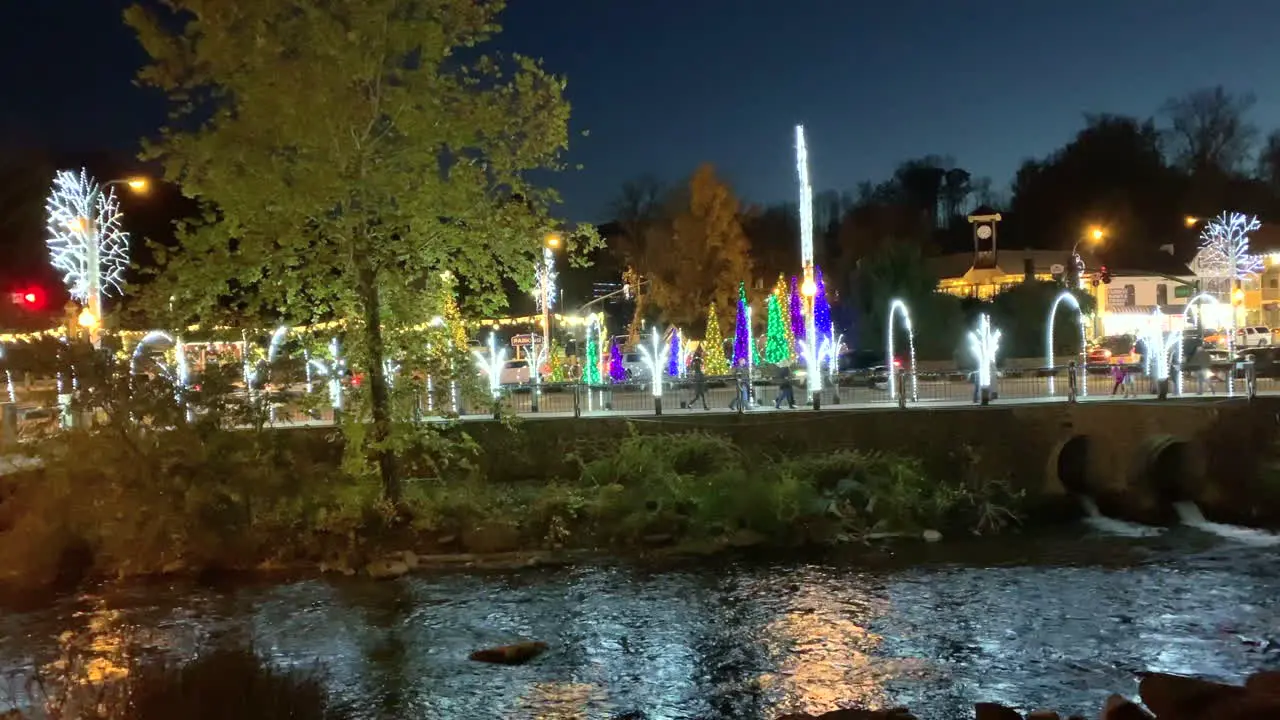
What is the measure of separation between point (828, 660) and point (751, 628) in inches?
80.1

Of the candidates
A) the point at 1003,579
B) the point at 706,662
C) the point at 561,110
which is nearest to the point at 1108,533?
the point at 1003,579

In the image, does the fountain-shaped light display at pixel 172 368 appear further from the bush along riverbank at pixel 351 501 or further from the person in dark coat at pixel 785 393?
the person in dark coat at pixel 785 393

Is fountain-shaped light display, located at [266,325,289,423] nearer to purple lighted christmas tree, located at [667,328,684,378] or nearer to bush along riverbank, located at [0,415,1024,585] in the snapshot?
bush along riverbank, located at [0,415,1024,585]

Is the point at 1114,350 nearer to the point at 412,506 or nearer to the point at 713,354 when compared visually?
the point at 713,354

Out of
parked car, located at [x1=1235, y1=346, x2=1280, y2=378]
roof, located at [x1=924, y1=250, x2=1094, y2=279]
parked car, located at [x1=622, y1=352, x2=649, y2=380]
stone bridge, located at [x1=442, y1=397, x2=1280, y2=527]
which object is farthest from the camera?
roof, located at [x1=924, y1=250, x2=1094, y2=279]

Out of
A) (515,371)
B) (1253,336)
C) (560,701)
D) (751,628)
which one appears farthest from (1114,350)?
(560,701)

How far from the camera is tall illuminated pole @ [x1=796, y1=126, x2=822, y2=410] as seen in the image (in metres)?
29.0

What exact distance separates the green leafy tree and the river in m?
4.33

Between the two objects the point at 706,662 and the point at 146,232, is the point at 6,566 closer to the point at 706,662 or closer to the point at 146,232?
the point at 706,662

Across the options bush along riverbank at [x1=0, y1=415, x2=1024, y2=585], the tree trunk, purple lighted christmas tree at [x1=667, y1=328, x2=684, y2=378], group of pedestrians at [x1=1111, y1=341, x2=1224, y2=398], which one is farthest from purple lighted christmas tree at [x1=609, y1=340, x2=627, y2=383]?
the tree trunk

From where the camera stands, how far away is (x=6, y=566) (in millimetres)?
20531

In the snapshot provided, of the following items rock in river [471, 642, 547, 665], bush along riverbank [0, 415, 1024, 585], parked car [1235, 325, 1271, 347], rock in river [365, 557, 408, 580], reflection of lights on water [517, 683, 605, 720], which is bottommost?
reflection of lights on water [517, 683, 605, 720]

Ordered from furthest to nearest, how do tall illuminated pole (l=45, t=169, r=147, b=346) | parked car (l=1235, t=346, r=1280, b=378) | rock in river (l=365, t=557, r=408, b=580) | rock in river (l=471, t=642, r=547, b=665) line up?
1. parked car (l=1235, t=346, r=1280, b=378)
2. tall illuminated pole (l=45, t=169, r=147, b=346)
3. rock in river (l=365, t=557, r=408, b=580)
4. rock in river (l=471, t=642, r=547, b=665)

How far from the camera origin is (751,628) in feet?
53.9
